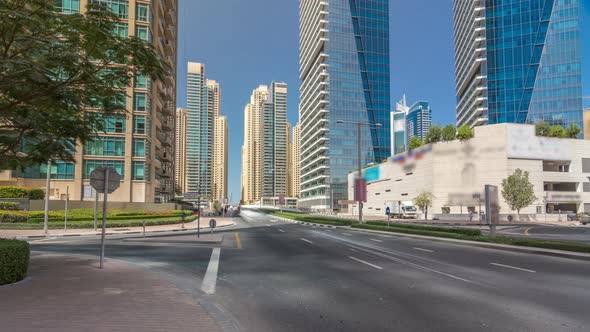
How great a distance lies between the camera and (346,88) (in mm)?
120375

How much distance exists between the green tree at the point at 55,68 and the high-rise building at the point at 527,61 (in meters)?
99.4

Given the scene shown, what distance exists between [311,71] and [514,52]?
69.1 meters

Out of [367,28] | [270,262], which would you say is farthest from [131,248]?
[367,28]

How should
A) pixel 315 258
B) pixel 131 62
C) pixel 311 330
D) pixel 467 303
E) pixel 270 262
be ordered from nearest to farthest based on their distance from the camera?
pixel 311 330, pixel 467 303, pixel 131 62, pixel 270 262, pixel 315 258

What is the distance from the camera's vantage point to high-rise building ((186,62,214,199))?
154 metres

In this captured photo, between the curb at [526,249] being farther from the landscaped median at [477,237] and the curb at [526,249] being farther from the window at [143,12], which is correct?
the window at [143,12]

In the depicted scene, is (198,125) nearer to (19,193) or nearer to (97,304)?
(19,193)

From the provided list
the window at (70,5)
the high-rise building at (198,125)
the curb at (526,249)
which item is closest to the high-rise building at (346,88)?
the high-rise building at (198,125)

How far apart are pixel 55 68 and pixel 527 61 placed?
106m

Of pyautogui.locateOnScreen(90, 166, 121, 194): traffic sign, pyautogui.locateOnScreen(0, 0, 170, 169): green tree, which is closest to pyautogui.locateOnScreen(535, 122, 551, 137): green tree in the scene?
Result: pyautogui.locateOnScreen(0, 0, 170, 169): green tree

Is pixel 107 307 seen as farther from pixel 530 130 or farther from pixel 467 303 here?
pixel 530 130

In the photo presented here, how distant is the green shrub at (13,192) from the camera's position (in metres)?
36.2

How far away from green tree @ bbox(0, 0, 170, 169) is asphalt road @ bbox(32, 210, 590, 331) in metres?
5.18

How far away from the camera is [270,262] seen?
13.0 metres
